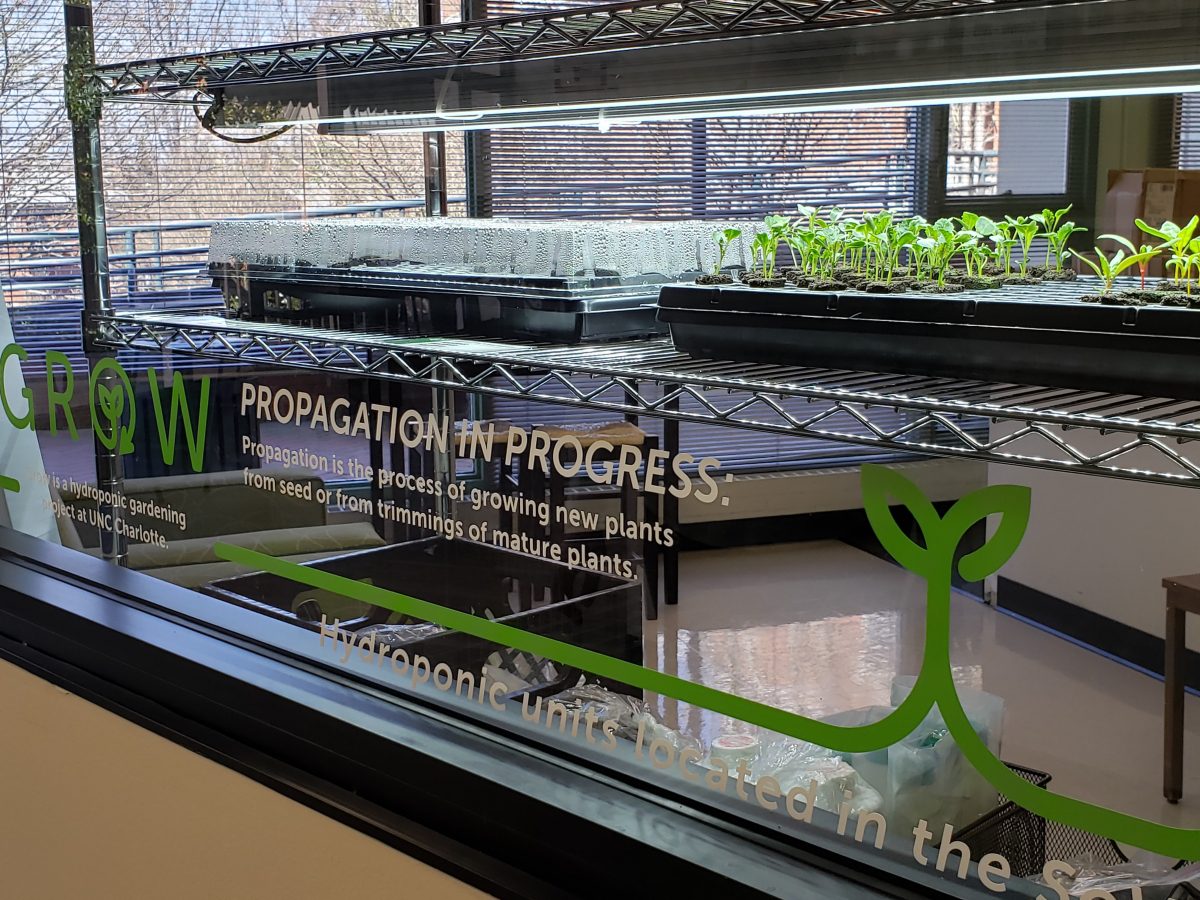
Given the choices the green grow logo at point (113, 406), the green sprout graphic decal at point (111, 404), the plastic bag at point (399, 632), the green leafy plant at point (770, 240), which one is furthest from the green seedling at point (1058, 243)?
the green sprout graphic decal at point (111, 404)

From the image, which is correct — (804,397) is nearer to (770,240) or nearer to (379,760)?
(770,240)

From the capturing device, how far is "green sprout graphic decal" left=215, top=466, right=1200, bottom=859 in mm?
741

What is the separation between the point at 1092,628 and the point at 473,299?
695mm

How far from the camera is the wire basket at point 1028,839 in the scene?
75cm

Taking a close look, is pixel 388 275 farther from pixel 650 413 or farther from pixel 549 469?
pixel 650 413

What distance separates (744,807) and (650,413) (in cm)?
33

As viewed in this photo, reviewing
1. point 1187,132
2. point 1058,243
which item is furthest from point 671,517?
point 1187,132

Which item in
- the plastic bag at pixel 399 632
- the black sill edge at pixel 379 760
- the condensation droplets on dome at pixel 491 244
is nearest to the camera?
the black sill edge at pixel 379 760

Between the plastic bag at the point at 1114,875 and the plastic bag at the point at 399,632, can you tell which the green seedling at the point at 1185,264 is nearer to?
the plastic bag at the point at 1114,875

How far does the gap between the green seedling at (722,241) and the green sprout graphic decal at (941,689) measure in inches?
9.4

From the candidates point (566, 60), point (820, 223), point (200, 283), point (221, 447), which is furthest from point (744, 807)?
point (200, 283)

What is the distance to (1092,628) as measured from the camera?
77cm

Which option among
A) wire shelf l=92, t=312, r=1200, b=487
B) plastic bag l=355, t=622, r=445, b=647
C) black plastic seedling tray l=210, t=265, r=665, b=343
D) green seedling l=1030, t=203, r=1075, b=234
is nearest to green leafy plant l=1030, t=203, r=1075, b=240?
green seedling l=1030, t=203, r=1075, b=234

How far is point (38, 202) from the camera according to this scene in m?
1.67
